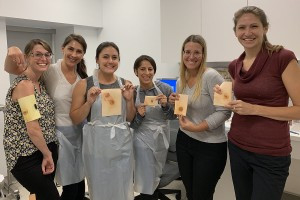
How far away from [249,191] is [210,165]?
257 mm

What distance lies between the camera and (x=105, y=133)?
173cm

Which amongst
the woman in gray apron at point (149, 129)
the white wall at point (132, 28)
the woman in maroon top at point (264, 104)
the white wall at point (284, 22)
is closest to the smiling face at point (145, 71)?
the woman in gray apron at point (149, 129)

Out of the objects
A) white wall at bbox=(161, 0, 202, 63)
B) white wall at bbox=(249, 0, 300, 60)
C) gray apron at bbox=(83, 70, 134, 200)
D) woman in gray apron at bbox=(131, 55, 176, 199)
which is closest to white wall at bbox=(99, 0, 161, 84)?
white wall at bbox=(161, 0, 202, 63)

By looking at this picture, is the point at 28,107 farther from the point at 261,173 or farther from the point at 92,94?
the point at 261,173

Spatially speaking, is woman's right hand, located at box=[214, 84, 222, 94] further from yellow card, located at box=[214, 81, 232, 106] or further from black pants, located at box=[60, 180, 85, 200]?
black pants, located at box=[60, 180, 85, 200]

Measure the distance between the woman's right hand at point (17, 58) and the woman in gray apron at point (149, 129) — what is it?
0.71m

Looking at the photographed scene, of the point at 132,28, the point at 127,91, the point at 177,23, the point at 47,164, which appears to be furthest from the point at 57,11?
the point at 47,164

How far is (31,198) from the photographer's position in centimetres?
139

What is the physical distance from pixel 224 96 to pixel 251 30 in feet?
1.17

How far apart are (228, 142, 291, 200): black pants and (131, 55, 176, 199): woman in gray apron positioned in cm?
64

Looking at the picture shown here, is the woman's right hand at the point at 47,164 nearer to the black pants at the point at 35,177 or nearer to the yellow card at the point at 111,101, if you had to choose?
the black pants at the point at 35,177

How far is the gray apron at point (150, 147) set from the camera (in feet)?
6.22

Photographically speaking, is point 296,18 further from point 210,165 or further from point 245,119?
point 210,165

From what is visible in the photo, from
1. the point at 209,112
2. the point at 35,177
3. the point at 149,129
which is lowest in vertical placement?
the point at 35,177
